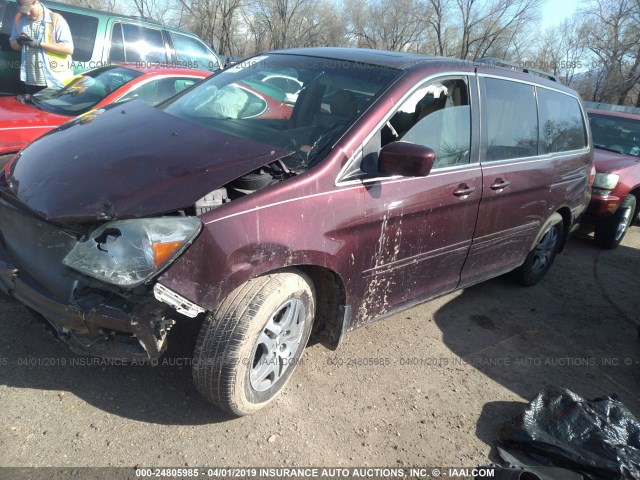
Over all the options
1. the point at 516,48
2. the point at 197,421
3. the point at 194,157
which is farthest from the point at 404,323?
the point at 516,48

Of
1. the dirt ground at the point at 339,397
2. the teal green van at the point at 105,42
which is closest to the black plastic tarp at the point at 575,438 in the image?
the dirt ground at the point at 339,397

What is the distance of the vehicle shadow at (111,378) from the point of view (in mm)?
2441

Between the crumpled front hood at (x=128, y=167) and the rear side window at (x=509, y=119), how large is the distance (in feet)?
5.46

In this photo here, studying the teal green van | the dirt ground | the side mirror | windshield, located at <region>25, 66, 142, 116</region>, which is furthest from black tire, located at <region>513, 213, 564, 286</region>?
the teal green van

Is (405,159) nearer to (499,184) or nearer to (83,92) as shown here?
(499,184)

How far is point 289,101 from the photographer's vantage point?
310 cm

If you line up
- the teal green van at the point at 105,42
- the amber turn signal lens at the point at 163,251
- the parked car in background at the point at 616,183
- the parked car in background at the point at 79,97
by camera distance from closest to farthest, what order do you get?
the amber turn signal lens at the point at 163,251, the parked car in background at the point at 79,97, the parked car in background at the point at 616,183, the teal green van at the point at 105,42

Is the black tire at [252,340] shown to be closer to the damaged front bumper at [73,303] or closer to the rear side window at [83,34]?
the damaged front bumper at [73,303]

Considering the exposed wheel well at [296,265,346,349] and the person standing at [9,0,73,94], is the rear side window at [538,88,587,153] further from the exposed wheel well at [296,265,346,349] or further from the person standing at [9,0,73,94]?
the person standing at [9,0,73,94]

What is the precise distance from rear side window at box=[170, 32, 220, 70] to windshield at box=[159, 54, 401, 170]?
5.29m

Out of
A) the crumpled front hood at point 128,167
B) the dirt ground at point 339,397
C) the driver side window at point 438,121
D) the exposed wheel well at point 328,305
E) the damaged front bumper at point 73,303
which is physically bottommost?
the dirt ground at point 339,397

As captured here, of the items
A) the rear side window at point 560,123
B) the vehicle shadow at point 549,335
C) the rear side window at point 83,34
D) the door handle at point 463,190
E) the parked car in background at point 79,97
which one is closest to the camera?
the door handle at point 463,190

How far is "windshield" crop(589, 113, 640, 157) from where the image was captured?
6.77 metres

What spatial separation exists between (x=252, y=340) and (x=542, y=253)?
3.31 m
